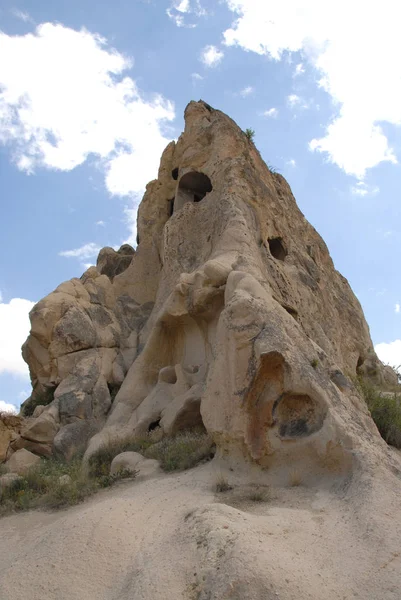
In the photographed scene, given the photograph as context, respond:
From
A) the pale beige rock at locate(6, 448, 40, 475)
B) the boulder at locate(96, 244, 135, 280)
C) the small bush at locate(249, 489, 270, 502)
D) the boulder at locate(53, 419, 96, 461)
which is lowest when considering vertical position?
the small bush at locate(249, 489, 270, 502)

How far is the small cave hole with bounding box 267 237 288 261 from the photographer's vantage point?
11719 mm

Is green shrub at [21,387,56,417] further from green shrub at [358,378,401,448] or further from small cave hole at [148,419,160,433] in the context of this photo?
green shrub at [358,378,401,448]

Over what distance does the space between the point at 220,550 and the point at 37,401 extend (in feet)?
25.7

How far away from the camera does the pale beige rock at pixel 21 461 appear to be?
27.1 ft

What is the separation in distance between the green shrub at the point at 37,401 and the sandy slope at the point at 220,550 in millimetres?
5618

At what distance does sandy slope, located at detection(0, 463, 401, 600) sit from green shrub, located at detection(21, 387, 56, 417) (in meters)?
5.62

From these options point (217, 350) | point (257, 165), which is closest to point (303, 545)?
point (217, 350)

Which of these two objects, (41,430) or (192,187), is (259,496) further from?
(192,187)

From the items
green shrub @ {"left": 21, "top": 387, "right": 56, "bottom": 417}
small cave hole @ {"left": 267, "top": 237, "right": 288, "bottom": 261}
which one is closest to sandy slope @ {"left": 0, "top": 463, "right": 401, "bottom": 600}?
green shrub @ {"left": 21, "top": 387, "right": 56, "bottom": 417}

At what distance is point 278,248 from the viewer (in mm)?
11820

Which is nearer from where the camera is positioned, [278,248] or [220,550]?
[220,550]

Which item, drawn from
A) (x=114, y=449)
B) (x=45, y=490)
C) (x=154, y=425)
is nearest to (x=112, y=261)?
(x=154, y=425)

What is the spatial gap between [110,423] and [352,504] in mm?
4803

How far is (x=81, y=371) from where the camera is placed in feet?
33.2
